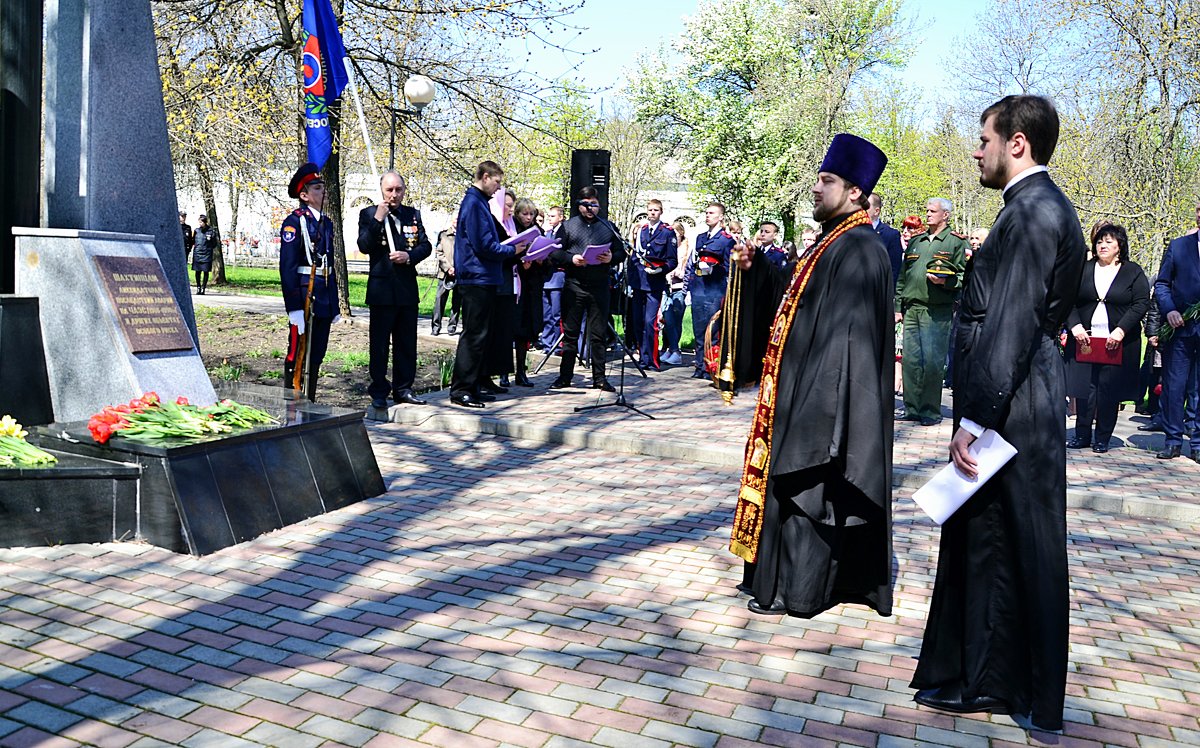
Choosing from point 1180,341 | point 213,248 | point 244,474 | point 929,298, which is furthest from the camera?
point 213,248

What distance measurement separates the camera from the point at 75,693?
13.0 feet

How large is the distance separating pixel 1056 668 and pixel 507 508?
3.98 metres

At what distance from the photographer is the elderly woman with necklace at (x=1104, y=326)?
1023cm

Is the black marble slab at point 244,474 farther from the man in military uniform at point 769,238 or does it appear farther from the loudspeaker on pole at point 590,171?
the man in military uniform at point 769,238

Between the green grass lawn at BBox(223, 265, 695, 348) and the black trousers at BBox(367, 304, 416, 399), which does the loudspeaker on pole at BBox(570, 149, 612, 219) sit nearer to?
the black trousers at BBox(367, 304, 416, 399)

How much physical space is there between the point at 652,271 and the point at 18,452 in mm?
10569

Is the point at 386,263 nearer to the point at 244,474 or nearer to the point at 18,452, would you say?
the point at 244,474

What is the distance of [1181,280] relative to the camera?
400 inches

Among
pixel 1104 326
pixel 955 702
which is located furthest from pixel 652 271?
pixel 955 702

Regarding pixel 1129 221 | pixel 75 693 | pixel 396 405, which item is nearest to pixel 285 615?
pixel 75 693

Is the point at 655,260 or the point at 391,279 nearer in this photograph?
the point at 391,279

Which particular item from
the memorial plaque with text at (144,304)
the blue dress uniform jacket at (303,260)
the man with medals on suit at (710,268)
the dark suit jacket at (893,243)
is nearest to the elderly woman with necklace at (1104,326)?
the dark suit jacket at (893,243)

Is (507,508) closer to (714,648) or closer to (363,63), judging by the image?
(714,648)

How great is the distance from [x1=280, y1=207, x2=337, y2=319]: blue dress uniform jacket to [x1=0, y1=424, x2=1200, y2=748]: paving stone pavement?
9.88ft
